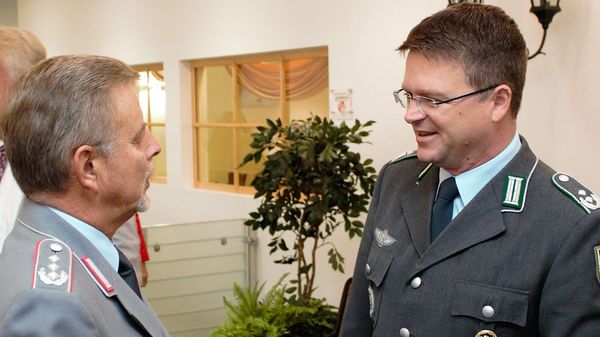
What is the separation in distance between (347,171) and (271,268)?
173cm

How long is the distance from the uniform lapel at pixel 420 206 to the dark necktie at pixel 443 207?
16 millimetres

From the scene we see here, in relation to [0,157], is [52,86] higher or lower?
higher

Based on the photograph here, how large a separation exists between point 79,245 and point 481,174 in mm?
888

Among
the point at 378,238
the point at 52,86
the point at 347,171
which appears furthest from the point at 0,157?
the point at 347,171

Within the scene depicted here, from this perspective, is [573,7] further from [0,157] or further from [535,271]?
[0,157]

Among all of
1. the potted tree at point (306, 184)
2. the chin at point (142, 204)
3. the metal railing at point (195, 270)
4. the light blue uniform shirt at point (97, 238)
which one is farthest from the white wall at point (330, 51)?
the light blue uniform shirt at point (97, 238)

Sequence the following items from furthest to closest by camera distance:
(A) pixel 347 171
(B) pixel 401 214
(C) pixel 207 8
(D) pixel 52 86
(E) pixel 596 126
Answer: (C) pixel 207 8
(A) pixel 347 171
(E) pixel 596 126
(B) pixel 401 214
(D) pixel 52 86

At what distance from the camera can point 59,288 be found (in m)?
1.03

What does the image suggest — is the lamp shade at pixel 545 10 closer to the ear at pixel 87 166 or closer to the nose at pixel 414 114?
the nose at pixel 414 114

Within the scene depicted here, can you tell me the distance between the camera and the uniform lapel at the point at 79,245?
3.81 feet

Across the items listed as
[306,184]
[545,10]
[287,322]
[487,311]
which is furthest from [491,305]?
[287,322]

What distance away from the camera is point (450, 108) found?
1468 mm

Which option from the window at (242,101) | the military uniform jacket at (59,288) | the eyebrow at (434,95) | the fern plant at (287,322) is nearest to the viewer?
the military uniform jacket at (59,288)

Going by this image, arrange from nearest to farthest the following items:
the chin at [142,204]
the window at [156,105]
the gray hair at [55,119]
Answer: the gray hair at [55,119], the chin at [142,204], the window at [156,105]
